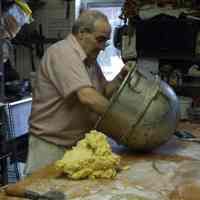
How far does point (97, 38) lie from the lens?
1965mm

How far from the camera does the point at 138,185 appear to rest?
1.51m

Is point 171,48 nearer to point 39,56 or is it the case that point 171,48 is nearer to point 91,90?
point 91,90

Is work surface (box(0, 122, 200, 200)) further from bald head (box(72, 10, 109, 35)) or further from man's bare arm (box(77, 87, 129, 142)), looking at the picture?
bald head (box(72, 10, 109, 35))

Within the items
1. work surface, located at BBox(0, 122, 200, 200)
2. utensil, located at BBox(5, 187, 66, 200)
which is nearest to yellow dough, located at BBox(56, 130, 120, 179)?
work surface, located at BBox(0, 122, 200, 200)

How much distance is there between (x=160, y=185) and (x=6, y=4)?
2242 mm

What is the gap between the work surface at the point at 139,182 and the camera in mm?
1414

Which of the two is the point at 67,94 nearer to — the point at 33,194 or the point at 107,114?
the point at 107,114

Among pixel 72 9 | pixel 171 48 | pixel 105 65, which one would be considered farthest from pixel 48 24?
pixel 171 48

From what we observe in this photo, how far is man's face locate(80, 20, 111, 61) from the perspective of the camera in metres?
1.94

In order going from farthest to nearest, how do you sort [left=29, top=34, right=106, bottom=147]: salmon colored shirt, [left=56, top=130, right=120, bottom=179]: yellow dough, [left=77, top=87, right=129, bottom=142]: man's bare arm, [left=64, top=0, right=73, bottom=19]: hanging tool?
[left=64, top=0, right=73, bottom=19]: hanging tool
[left=29, top=34, right=106, bottom=147]: salmon colored shirt
[left=77, top=87, right=129, bottom=142]: man's bare arm
[left=56, top=130, right=120, bottom=179]: yellow dough

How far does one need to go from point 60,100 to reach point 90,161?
1.69ft

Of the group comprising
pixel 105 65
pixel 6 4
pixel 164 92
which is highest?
pixel 6 4

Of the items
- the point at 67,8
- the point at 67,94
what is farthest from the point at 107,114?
the point at 67,8

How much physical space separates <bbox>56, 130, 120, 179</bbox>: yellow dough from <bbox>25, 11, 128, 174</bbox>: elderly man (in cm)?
21
